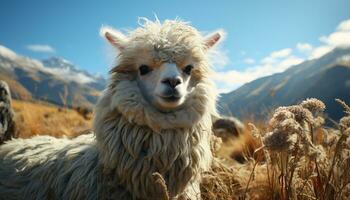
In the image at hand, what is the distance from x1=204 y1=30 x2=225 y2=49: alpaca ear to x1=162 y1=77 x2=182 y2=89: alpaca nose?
100 cm

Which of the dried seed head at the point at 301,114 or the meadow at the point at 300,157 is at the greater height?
the dried seed head at the point at 301,114

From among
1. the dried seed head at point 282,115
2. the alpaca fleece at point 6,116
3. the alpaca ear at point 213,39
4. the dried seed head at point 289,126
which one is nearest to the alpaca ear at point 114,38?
the alpaca ear at point 213,39

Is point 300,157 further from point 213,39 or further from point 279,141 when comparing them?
point 213,39

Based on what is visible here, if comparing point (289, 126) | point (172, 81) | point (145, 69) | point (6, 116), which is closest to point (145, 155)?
point (172, 81)

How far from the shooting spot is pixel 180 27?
14.0ft

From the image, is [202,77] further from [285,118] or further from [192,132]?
[285,118]

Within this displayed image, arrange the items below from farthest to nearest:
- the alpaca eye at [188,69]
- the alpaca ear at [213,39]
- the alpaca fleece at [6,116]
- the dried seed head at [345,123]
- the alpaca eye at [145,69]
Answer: the alpaca fleece at [6,116]
the alpaca ear at [213,39]
the alpaca eye at [188,69]
the alpaca eye at [145,69]
the dried seed head at [345,123]

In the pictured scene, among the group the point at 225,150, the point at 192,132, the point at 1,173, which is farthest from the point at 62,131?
the point at 192,132

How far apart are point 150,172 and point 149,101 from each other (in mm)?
713

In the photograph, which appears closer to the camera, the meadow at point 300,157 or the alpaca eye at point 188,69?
the meadow at point 300,157

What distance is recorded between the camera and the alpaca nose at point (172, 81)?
12.0ft

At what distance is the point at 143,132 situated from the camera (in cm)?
376

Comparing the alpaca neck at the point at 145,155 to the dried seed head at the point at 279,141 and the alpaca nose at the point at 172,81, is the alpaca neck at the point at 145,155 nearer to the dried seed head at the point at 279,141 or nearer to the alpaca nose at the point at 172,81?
the alpaca nose at the point at 172,81

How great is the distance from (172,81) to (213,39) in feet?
3.72
